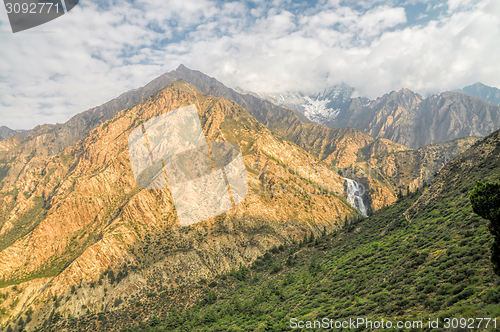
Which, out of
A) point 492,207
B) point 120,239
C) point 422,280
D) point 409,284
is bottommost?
point 120,239

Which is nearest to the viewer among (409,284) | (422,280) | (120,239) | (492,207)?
(492,207)

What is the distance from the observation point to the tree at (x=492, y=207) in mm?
13453

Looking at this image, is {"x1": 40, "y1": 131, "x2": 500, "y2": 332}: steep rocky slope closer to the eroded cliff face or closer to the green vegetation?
the green vegetation

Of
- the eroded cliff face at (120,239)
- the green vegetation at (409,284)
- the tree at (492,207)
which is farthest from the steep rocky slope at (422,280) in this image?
the eroded cliff face at (120,239)

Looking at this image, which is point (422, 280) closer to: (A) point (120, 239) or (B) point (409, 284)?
(B) point (409, 284)

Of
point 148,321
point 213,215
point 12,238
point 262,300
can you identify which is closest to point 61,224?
point 12,238

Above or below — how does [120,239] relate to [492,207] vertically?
below

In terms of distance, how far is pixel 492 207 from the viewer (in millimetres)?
13641

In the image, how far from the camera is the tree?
44.1 feet

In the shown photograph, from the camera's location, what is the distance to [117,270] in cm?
11900

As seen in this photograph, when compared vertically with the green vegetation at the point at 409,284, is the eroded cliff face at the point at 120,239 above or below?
below

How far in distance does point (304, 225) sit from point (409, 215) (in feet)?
406

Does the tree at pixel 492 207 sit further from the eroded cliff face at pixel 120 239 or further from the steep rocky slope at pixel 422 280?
the eroded cliff face at pixel 120 239

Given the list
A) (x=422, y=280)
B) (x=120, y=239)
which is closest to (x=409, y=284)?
(x=422, y=280)
